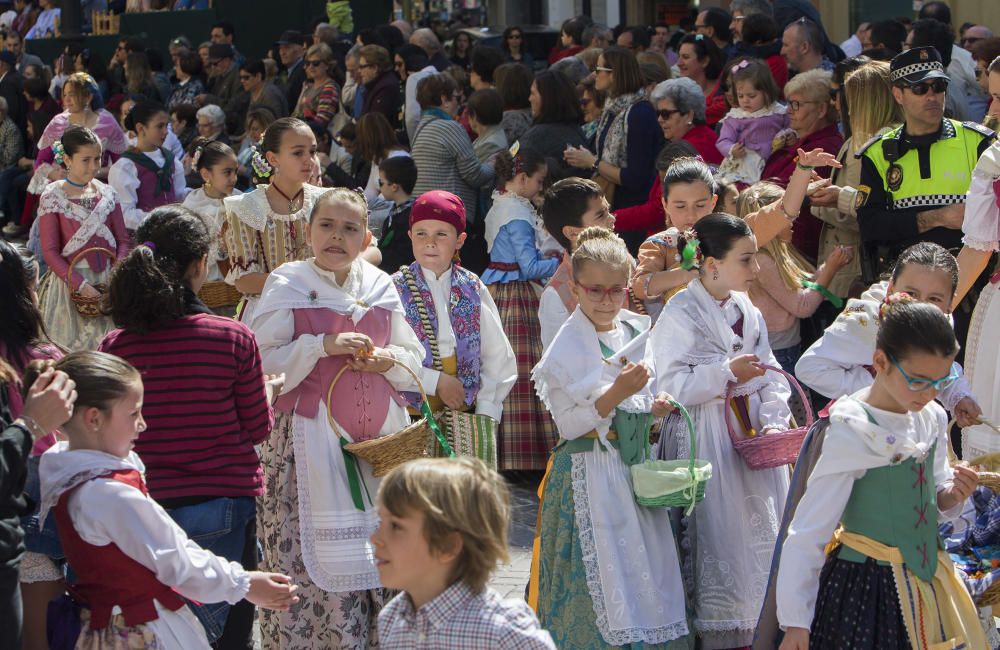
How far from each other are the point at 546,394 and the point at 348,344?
2.45 ft

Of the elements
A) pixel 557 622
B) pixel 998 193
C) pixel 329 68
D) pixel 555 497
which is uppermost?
pixel 329 68

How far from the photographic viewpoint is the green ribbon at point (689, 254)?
17.0 ft

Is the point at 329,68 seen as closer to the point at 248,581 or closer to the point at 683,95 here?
the point at 683,95

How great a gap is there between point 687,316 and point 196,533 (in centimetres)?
203

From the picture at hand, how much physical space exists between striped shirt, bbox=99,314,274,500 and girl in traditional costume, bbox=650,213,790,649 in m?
1.69

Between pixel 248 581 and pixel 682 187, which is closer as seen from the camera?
pixel 248 581

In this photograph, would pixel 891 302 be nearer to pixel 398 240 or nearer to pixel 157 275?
pixel 157 275

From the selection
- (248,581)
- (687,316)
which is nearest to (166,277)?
(248,581)

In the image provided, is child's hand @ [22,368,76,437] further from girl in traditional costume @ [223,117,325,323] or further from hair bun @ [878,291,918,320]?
girl in traditional costume @ [223,117,325,323]

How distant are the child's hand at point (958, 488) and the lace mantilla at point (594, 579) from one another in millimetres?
1156

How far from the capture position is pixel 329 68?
531 inches

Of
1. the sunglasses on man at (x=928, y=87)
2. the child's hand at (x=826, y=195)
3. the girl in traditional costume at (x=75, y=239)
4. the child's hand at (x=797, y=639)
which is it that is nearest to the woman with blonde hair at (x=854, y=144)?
the child's hand at (x=826, y=195)

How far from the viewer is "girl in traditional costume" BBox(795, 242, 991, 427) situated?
177 inches

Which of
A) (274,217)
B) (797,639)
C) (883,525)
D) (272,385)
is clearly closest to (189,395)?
(272,385)
